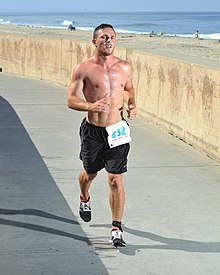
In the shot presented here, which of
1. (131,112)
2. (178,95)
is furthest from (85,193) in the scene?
(178,95)

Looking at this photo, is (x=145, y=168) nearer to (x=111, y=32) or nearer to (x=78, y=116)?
(x=111, y=32)

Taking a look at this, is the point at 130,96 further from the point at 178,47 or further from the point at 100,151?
the point at 178,47

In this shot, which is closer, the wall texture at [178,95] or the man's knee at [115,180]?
the man's knee at [115,180]

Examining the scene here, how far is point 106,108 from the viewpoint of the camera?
4617mm

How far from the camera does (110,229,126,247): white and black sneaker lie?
464cm

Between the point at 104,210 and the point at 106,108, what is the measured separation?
130 centimetres

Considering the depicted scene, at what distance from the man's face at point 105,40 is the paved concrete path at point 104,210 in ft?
4.77

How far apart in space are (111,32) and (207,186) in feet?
7.80

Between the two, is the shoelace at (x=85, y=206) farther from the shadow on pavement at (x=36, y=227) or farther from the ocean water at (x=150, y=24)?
the ocean water at (x=150, y=24)

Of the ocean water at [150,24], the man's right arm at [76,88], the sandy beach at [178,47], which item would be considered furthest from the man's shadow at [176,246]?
the ocean water at [150,24]

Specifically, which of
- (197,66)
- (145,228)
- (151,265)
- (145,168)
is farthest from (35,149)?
(151,265)

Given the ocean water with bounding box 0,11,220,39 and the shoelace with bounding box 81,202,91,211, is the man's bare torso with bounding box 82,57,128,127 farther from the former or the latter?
the ocean water with bounding box 0,11,220,39

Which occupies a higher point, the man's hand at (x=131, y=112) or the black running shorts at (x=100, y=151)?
the man's hand at (x=131, y=112)

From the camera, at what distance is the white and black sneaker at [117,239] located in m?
4.64
